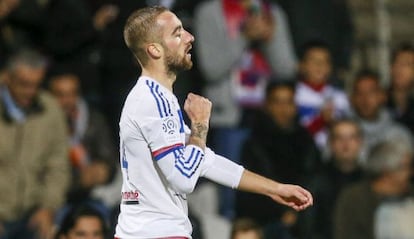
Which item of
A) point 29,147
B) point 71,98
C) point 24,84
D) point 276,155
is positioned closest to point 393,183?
point 276,155

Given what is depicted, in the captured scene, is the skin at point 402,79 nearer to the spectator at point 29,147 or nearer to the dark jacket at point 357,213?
the dark jacket at point 357,213

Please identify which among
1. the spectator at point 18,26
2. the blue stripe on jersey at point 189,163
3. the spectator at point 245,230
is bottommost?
the blue stripe on jersey at point 189,163

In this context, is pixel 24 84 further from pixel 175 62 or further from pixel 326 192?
pixel 175 62

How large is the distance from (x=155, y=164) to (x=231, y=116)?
480cm

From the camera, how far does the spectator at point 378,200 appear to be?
9.78 metres

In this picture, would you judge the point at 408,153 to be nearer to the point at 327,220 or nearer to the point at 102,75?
the point at 327,220

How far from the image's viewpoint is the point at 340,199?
32.7 feet

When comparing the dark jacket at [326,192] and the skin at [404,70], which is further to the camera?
the skin at [404,70]

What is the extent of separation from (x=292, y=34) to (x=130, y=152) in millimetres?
6011

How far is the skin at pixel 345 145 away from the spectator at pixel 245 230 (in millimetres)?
1336

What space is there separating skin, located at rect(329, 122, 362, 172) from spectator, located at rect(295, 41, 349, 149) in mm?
423

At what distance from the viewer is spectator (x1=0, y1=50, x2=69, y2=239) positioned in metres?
9.83

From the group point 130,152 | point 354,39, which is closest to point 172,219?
point 130,152

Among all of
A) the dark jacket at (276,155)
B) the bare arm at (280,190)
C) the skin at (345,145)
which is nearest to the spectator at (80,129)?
the dark jacket at (276,155)
